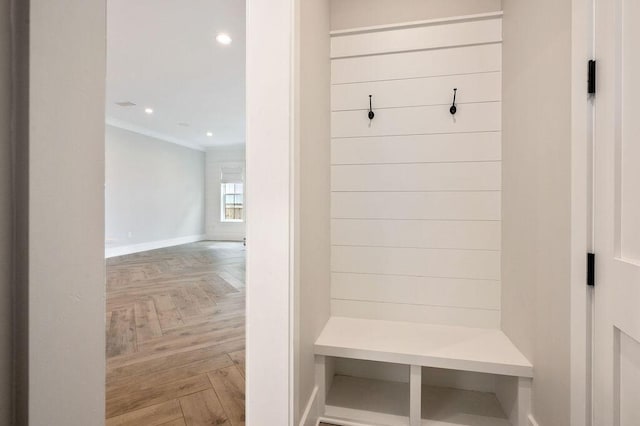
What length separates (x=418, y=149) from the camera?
180 centimetres

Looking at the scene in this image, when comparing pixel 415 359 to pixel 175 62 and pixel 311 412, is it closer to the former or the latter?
pixel 311 412

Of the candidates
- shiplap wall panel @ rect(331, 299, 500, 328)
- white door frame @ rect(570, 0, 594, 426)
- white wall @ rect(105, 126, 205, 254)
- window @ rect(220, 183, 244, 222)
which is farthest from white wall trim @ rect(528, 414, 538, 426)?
window @ rect(220, 183, 244, 222)

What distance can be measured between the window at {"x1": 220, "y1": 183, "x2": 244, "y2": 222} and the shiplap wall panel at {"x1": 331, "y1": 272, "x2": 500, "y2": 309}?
7653 millimetres

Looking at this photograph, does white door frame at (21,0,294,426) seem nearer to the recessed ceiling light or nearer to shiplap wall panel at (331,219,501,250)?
shiplap wall panel at (331,219,501,250)

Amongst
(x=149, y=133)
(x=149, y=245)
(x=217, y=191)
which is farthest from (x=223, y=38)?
(x=217, y=191)

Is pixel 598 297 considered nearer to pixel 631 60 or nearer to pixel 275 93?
pixel 631 60

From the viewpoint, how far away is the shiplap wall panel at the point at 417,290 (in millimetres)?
1729

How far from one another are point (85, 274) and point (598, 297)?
1350 millimetres

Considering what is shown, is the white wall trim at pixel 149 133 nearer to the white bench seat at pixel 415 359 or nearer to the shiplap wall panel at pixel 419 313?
the shiplap wall panel at pixel 419 313

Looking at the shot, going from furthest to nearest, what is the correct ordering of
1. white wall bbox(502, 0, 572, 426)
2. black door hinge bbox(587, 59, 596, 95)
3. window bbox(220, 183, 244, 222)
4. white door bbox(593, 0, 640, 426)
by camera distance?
window bbox(220, 183, 244, 222) → white wall bbox(502, 0, 572, 426) → black door hinge bbox(587, 59, 596, 95) → white door bbox(593, 0, 640, 426)

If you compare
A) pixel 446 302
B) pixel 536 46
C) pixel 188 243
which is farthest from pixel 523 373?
pixel 188 243

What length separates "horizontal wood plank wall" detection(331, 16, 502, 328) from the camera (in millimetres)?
1720

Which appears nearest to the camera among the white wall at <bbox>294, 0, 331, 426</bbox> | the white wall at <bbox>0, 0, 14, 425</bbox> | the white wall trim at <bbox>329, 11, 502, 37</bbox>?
the white wall at <bbox>0, 0, 14, 425</bbox>

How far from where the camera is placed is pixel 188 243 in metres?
8.34
